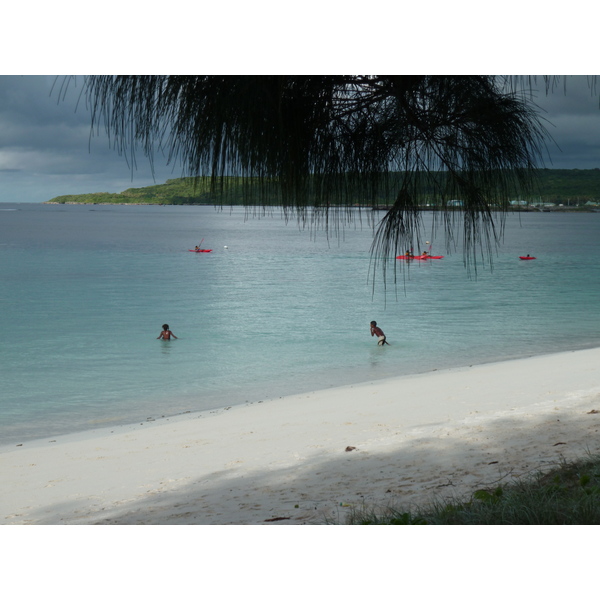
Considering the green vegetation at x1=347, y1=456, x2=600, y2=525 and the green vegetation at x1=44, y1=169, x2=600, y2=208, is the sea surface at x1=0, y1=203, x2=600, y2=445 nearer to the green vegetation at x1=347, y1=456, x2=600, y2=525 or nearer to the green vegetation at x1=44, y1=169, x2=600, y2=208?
the green vegetation at x1=44, y1=169, x2=600, y2=208

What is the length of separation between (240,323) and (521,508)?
11.3 meters

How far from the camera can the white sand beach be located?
2.96 m

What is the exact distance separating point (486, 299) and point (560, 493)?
14.9 meters

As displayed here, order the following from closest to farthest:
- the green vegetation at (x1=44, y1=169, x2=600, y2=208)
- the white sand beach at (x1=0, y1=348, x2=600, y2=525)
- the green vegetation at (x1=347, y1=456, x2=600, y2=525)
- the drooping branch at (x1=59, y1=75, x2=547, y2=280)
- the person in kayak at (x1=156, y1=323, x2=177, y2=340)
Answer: the drooping branch at (x1=59, y1=75, x2=547, y2=280) → the green vegetation at (x1=44, y1=169, x2=600, y2=208) → the green vegetation at (x1=347, y1=456, x2=600, y2=525) → the white sand beach at (x1=0, y1=348, x2=600, y2=525) → the person in kayak at (x1=156, y1=323, x2=177, y2=340)

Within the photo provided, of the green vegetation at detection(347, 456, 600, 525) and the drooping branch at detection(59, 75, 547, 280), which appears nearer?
the drooping branch at detection(59, 75, 547, 280)

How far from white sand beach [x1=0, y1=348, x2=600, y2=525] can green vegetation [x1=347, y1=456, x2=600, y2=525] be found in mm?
246

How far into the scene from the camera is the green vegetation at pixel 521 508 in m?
2.20

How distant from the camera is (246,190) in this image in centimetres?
201

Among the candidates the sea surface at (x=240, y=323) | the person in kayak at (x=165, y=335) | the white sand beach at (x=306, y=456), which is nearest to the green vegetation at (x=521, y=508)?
the white sand beach at (x=306, y=456)

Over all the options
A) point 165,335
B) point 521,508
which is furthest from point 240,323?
point 521,508

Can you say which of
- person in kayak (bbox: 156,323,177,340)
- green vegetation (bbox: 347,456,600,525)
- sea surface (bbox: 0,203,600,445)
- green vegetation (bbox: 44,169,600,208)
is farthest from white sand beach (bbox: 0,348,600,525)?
person in kayak (bbox: 156,323,177,340)

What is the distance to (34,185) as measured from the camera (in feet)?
10.6

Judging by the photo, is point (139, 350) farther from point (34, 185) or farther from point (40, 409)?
point (34, 185)
